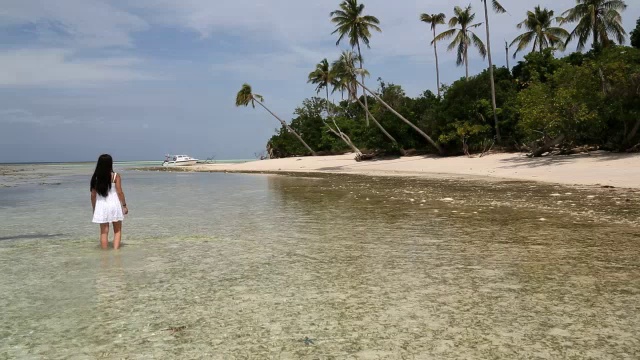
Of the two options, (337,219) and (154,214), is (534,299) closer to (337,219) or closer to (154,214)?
(337,219)

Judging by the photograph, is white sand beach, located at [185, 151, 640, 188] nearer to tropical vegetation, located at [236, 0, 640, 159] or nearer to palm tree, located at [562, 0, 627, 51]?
tropical vegetation, located at [236, 0, 640, 159]

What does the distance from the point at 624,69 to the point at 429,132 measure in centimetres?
1884

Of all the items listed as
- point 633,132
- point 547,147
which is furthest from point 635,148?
point 547,147

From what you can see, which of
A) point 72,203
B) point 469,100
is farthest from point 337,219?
point 469,100

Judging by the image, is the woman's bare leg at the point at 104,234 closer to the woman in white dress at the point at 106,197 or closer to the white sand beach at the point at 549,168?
the woman in white dress at the point at 106,197

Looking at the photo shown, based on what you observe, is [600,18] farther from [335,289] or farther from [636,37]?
[335,289]

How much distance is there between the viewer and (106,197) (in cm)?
828

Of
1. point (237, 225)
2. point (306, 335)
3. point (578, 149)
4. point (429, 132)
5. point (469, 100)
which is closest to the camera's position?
point (306, 335)

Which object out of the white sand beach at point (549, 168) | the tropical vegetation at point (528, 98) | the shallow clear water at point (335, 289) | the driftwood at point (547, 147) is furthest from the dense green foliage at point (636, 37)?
the shallow clear water at point (335, 289)

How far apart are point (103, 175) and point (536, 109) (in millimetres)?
28931

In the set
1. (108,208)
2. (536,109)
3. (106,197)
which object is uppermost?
(536,109)

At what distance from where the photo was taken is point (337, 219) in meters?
11.7

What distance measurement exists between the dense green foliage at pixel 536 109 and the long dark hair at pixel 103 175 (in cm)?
2759

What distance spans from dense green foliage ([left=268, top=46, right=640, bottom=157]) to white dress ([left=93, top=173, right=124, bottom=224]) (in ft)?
90.0
